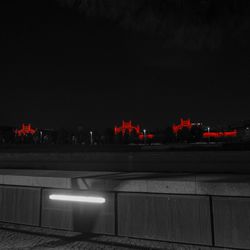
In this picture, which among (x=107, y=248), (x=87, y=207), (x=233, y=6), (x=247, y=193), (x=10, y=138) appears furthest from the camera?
(x=10, y=138)

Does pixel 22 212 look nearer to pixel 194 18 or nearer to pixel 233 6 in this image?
pixel 194 18

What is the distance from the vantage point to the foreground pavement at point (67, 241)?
616 cm

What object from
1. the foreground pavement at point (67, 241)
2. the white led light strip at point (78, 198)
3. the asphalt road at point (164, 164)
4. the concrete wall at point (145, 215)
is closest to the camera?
the concrete wall at point (145, 215)

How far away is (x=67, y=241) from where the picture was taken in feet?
21.5

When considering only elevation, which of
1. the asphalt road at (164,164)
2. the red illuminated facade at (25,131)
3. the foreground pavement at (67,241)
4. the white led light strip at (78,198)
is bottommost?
the foreground pavement at (67,241)

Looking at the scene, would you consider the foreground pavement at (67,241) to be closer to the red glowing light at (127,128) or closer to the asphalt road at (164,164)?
the asphalt road at (164,164)

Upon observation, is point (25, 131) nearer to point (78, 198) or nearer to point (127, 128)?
point (127, 128)

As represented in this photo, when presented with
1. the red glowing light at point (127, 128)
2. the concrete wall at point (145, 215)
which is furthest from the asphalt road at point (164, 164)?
the red glowing light at point (127, 128)

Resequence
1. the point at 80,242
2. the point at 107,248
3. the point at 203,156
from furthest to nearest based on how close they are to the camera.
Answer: the point at 203,156
the point at 80,242
the point at 107,248

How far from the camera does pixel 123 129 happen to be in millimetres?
147500

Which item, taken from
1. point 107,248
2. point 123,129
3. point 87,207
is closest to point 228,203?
point 107,248

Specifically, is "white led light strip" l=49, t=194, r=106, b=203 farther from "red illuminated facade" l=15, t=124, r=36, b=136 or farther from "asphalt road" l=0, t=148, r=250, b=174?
"red illuminated facade" l=15, t=124, r=36, b=136

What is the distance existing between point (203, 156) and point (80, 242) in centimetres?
1908

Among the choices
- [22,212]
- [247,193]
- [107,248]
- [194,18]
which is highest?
[194,18]
